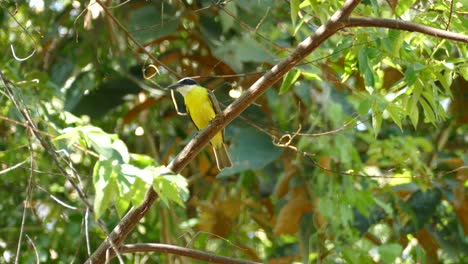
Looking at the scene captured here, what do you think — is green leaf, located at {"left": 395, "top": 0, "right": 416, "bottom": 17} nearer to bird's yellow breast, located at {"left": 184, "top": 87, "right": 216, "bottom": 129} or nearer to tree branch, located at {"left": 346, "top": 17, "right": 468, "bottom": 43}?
tree branch, located at {"left": 346, "top": 17, "right": 468, "bottom": 43}

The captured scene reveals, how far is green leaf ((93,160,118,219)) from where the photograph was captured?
7.61 ft

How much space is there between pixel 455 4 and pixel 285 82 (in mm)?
637

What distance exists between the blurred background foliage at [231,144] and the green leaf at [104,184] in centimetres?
152

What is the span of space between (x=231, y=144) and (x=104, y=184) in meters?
2.70

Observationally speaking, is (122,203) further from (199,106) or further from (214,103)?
(199,106)

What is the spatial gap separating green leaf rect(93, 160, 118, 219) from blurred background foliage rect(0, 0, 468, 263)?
5.00 feet

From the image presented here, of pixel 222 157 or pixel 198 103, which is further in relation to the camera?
pixel 222 157

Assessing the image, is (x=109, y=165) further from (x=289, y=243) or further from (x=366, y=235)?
(x=289, y=243)

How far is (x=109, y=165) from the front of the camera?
7.97ft

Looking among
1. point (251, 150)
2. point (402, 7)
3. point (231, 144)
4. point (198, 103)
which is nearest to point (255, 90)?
point (402, 7)

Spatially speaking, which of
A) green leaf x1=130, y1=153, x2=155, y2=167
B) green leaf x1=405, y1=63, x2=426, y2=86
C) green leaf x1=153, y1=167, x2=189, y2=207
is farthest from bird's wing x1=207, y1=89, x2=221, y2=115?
green leaf x1=153, y1=167, x2=189, y2=207

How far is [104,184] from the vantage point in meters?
2.35

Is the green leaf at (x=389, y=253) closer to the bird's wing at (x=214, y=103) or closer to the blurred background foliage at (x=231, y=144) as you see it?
the blurred background foliage at (x=231, y=144)

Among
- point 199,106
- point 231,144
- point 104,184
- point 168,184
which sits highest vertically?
point 104,184
